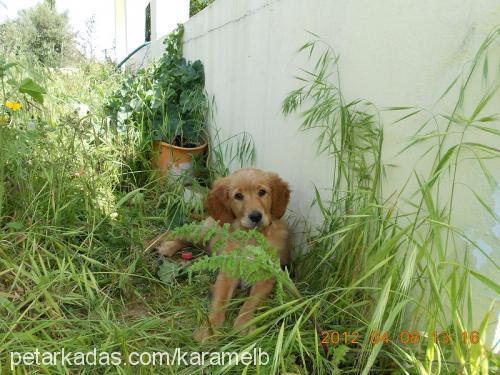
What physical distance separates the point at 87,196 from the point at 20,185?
366 millimetres

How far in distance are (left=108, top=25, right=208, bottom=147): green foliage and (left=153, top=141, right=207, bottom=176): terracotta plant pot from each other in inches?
3.7

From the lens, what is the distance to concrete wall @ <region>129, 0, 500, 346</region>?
111 centimetres

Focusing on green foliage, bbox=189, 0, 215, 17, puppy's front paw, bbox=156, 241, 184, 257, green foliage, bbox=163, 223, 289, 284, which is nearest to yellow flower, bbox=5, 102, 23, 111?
puppy's front paw, bbox=156, 241, 184, 257

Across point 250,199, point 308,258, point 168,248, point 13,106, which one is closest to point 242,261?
point 308,258

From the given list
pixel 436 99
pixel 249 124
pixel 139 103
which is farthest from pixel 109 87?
pixel 436 99

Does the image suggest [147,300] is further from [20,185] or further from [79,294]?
[20,185]

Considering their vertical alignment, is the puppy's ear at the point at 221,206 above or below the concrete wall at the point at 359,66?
below

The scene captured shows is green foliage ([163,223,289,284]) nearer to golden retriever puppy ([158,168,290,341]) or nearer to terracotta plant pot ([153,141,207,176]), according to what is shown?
golden retriever puppy ([158,168,290,341])

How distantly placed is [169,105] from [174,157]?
2.05 ft

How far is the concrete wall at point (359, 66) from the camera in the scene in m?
1.11

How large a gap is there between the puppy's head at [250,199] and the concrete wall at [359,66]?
190mm

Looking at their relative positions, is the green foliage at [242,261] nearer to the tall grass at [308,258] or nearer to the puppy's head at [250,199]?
the tall grass at [308,258]

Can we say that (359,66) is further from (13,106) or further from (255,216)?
(13,106)

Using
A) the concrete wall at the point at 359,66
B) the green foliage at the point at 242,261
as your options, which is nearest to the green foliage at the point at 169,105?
the concrete wall at the point at 359,66
